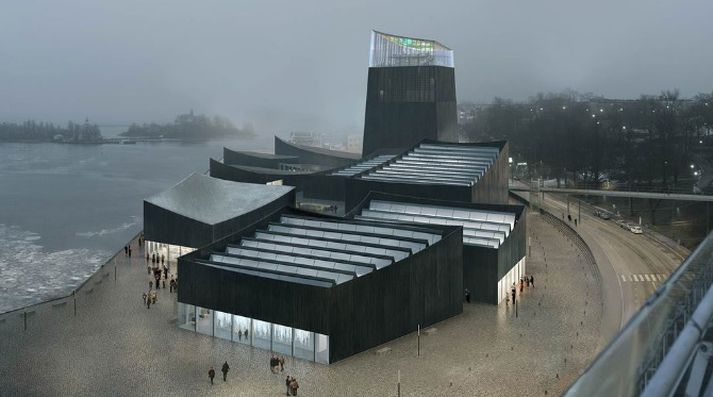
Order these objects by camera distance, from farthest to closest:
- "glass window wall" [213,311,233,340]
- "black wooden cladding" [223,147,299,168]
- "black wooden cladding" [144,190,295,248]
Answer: "black wooden cladding" [223,147,299,168]
"black wooden cladding" [144,190,295,248]
"glass window wall" [213,311,233,340]

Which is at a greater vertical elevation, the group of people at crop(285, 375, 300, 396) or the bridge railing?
the bridge railing

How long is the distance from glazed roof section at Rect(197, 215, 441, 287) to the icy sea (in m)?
12.3

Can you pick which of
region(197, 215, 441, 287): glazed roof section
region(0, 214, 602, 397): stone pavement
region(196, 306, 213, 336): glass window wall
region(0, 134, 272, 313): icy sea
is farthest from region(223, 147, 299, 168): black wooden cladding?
region(196, 306, 213, 336): glass window wall

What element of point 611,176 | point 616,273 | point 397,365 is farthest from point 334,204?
point 611,176

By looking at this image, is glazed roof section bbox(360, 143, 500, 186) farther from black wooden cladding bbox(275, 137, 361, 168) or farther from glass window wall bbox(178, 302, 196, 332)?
black wooden cladding bbox(275, 137, 361, 168)

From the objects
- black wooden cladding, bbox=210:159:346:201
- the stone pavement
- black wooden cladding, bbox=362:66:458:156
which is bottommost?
the stone pavement

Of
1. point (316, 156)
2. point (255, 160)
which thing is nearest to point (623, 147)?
point (316, 156)

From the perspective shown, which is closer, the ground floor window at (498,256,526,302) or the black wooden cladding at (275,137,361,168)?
the ground floor window at (498,256,526,302)

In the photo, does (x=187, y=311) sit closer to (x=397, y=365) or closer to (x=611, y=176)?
(x=397, y=365)

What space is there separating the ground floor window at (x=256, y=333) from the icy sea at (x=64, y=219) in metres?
12.0

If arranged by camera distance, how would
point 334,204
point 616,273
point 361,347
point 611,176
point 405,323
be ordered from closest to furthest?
point 361,347
point 405,323
point 616,273
point 334,204
point 611,176

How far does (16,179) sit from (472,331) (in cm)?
10090

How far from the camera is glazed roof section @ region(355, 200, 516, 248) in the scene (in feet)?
98.0

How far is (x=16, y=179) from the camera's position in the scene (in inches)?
4291
